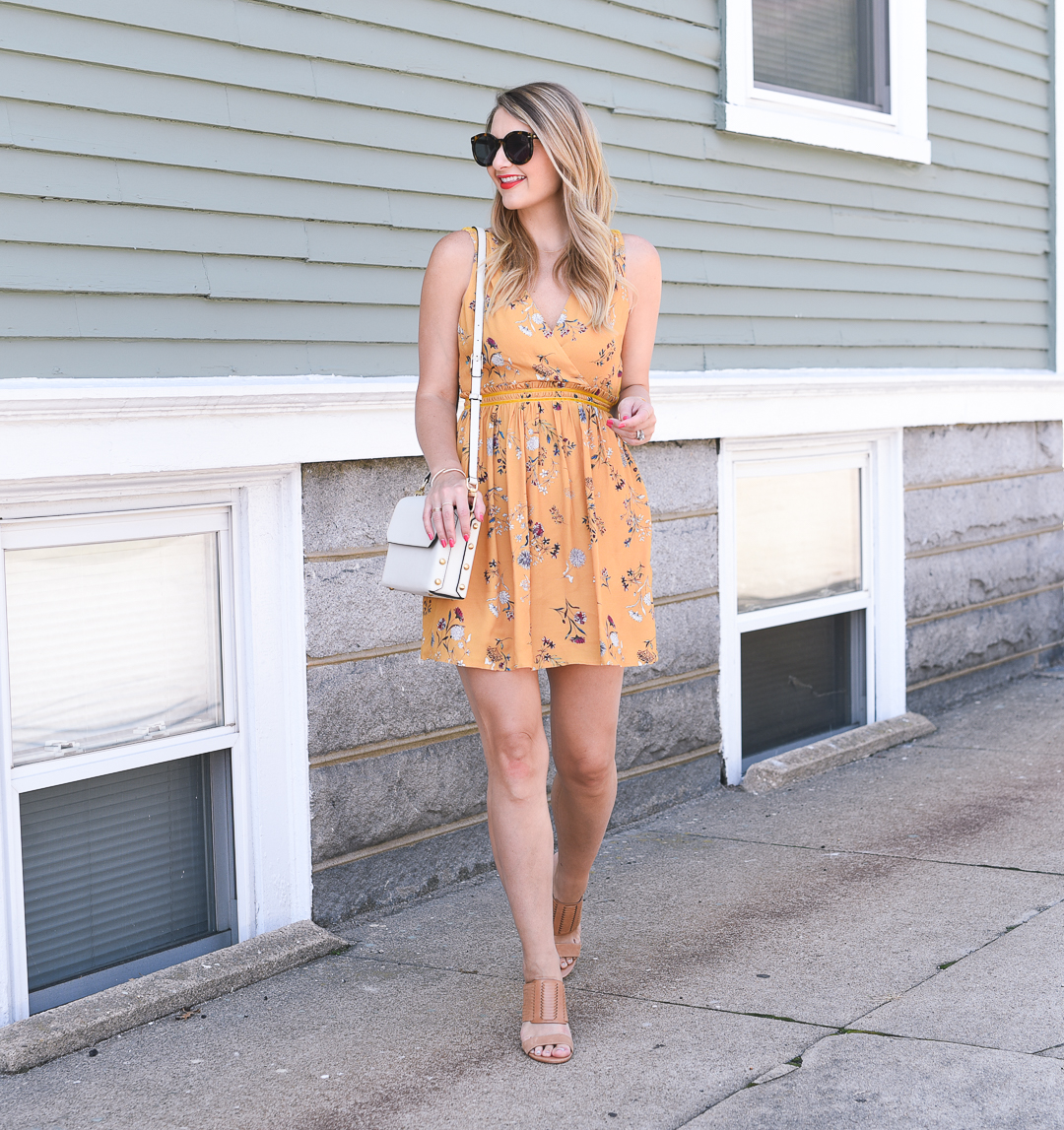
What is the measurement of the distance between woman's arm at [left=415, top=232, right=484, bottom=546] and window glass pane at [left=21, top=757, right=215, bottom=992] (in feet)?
4.24

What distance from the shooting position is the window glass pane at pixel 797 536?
19.0 feet

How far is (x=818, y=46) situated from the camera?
6129 mm

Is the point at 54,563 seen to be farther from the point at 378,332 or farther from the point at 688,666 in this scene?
the point at 688,666

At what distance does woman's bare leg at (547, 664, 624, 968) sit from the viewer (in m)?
3.24

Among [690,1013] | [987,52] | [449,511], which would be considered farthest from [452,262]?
[987,52]

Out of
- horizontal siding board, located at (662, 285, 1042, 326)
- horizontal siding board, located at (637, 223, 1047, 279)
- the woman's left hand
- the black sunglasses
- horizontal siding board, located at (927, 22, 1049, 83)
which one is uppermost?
horizontal siding board, located at (927, 22, 1049, 83)

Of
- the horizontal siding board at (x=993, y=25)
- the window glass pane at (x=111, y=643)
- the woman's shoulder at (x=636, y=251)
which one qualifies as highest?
the horizontal siding board at (x=993, y=25)

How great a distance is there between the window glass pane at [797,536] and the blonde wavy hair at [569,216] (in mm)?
2610

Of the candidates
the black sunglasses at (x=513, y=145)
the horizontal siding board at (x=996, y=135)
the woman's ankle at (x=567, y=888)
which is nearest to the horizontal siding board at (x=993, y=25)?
the horizontal siding board at (x=996, y=135)

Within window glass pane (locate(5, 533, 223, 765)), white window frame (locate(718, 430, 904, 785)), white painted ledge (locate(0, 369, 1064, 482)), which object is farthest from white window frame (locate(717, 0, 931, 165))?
window glass pane (locate(5, 533, 223, 765))

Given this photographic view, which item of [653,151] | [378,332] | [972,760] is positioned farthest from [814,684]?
[378,332]

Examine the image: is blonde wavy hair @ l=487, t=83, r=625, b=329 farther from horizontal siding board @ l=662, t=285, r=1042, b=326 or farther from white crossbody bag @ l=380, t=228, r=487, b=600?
horizontal siding board @ l=662, t=285, r=1042, b=326

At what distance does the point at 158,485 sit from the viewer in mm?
3646

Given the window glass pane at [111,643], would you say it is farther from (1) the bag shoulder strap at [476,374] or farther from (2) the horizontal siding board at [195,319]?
(1) the bag shoulder strap at [476,374]
